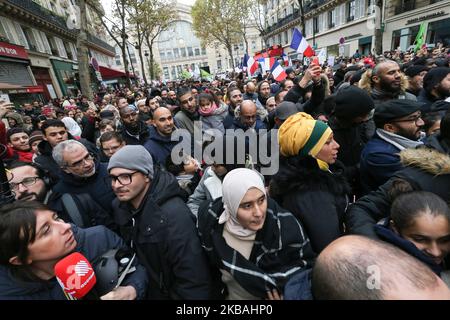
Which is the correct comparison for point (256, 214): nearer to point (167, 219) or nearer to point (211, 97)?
point (167, 219)

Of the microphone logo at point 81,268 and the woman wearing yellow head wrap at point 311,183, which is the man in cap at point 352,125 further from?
the microphone logo at point 81,268

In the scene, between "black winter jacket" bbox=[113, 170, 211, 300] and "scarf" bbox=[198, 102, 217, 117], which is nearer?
"black winter jacket" bbox=[113, 170, 211, 300]

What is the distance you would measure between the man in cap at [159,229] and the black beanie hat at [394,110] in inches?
70.8

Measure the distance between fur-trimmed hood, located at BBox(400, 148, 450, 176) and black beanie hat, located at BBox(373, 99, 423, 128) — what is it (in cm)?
48

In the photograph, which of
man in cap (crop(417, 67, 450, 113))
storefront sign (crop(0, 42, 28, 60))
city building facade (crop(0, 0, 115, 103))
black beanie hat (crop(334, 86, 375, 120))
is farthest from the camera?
city building facade (crop(0, 0, 115, 103))

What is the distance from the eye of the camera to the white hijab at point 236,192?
60.6 inches

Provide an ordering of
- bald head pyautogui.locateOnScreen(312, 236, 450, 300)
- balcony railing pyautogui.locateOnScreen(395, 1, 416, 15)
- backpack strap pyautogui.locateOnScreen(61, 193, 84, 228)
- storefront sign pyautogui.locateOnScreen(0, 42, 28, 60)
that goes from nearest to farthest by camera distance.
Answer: bald head pyautogui.locateOnScreen(312, 236, 450, 300)
backpack strap pyautogui.locateOnScreen(61, 193, 84, 228)
storefront sign pyautogui.locateOnScreen(0, 42, 28, 60)
balcony railing pyautogui.locateOnScreen(395, 1, 416, 15)

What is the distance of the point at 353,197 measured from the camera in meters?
2.50

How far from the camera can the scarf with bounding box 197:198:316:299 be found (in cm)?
148

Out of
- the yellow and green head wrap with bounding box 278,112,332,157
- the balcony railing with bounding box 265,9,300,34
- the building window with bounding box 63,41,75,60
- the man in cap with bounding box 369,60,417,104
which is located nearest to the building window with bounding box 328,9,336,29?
the balcony railing with bounding box 265,9,300,34

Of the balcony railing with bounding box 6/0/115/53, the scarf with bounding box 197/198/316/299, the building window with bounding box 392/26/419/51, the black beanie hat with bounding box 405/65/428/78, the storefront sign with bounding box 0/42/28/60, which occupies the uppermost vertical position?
the balcony railing with bounding box 6/0/115/53

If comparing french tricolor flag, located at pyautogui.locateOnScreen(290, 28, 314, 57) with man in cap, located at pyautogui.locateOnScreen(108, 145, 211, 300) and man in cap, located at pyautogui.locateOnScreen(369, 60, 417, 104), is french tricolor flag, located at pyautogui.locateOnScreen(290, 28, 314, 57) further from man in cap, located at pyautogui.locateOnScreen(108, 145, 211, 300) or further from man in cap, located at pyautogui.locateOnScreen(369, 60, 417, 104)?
man in cap, located at pyautogui.locateOnScreen(108, 145, 211, 300)

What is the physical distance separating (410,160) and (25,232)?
236 cm

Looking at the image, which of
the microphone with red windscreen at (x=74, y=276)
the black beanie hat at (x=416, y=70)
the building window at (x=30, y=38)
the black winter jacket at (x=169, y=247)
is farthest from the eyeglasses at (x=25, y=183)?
the building window at (x=30, y=38)
